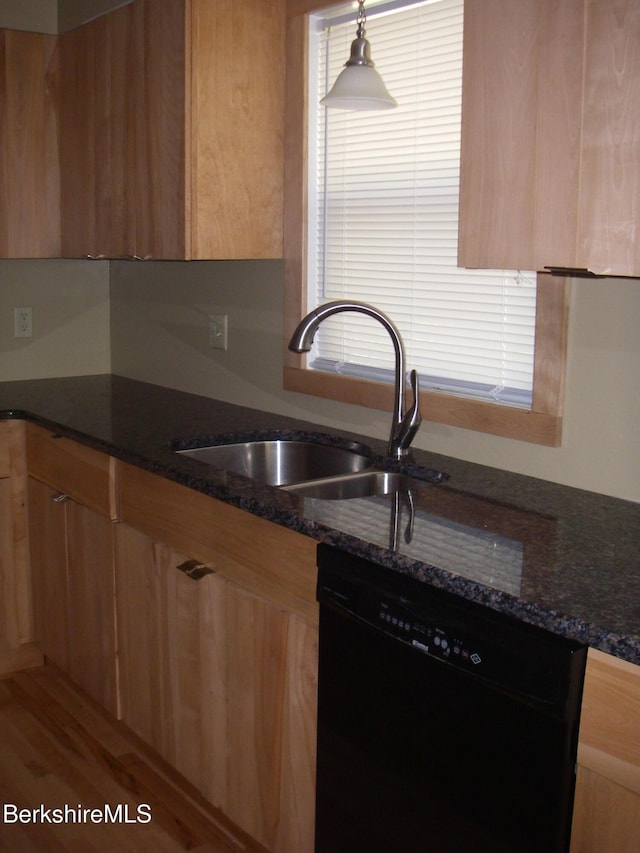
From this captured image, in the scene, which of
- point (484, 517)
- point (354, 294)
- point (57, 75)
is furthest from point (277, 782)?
point (57, 75)

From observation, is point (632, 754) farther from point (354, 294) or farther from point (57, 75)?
point (57, 75)

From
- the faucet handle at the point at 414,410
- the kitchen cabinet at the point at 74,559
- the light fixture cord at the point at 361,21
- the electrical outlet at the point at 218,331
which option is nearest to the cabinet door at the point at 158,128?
the electrical outlet at the point at 218,331

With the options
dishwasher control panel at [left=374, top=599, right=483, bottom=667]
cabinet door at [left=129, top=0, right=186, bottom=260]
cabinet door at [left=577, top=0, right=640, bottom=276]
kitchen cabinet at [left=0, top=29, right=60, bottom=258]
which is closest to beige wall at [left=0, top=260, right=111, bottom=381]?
kitchen cabinet at [left=0, top=29, right=60, bottom=258]

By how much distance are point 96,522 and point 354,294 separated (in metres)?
Answer: 0.92

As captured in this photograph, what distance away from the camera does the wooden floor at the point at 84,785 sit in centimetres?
223

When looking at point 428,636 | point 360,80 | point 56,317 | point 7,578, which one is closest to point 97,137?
point 56,317

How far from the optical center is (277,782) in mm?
1943

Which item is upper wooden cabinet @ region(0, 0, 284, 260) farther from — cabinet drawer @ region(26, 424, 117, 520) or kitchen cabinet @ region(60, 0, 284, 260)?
cabinet drawer @ region(26, 424, 117, 520)

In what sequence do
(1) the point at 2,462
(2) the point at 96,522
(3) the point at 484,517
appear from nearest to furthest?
1. (3) the point at 484,517
2. (2) the point at 96,522
3. (1) the point at 2,462

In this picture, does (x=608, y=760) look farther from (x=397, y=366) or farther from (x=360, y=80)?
(x=360, y=80)

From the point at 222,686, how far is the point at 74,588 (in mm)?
781

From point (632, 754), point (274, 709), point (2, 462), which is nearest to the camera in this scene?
point (632, 754)

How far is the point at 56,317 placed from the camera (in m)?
3.52

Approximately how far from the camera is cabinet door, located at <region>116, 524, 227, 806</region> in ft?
6.91
